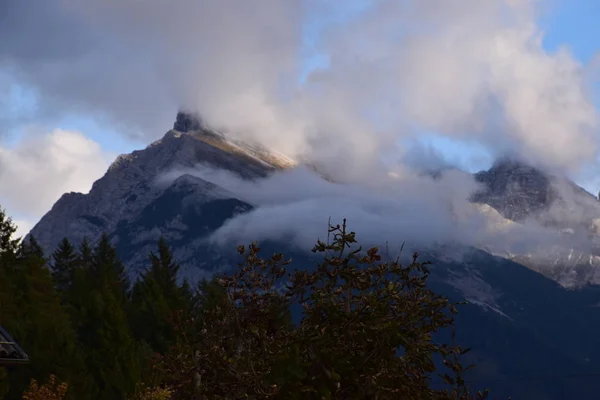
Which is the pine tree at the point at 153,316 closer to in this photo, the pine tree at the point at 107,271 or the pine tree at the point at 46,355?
the pine tree at the point at 107,271

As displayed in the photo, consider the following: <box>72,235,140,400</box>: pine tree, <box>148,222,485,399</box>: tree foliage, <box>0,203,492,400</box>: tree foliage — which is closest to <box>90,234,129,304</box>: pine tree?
<box>72,235,140,400</box>: pine tree

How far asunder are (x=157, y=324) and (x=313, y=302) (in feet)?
244

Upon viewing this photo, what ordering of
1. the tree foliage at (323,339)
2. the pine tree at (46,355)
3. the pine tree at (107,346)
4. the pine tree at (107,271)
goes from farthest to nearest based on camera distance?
the pine tree at (107,271)
the pine tree at (107,346)
the pine tree at (46,355)
the tree foliage at (323,339)

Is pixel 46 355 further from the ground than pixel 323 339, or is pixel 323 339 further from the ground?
pixel 323 339

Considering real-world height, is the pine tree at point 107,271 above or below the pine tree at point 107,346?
above

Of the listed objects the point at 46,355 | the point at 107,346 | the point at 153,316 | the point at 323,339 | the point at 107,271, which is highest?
the point at 107,271

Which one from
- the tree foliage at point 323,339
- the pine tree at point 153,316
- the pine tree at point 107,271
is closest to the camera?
the tree foliage at point 323,339

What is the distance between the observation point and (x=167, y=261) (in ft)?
397

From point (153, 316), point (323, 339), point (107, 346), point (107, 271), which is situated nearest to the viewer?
point (323, 339)

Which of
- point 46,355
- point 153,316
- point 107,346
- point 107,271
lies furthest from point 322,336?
point 107,271

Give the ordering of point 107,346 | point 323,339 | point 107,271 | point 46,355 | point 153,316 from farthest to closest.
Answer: point 107,271
point 153,316
point 107,346
point 46,355
point 323,339

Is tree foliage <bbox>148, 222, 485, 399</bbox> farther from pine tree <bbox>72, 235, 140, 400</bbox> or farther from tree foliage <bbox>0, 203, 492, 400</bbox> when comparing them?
pine tree <bbox>72, 235, 140, 400</bbox>

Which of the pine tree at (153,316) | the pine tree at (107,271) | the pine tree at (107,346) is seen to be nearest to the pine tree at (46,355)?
the pine tree at (107,346)

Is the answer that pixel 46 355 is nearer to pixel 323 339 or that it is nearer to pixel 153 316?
pixel 153 316
